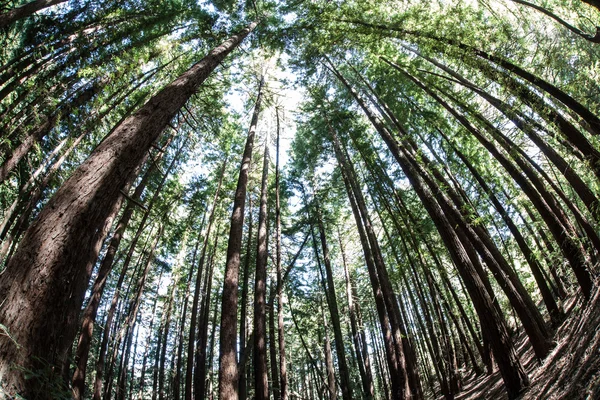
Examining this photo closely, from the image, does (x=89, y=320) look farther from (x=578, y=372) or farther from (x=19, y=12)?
(x=578, y=372)

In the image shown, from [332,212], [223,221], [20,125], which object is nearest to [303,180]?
[332,212]

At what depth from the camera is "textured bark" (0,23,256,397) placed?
1.75 metres

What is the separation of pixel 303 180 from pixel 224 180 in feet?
14.3

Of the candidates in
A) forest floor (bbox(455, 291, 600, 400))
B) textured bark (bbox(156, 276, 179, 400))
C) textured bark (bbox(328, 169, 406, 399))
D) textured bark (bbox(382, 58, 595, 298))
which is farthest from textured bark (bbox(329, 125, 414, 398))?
textured bark (bbox(156, 276, 179, 400))

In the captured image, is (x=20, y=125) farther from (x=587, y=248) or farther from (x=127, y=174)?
(x=587, y=248)

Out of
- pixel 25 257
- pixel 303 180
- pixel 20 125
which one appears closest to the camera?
pixel 25 257

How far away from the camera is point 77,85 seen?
869 cm

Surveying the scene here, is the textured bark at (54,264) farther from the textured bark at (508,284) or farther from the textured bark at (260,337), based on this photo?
the textured bark at (260,337)

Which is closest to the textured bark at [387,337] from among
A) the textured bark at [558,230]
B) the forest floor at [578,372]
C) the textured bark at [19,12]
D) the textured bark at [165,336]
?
the forest floor at [578,372]

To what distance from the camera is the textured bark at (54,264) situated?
1.75 meters

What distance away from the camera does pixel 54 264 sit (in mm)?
2078

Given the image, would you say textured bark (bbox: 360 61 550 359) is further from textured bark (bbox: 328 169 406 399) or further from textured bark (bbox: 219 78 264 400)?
textured bark (bbox: 219 78 264 400)

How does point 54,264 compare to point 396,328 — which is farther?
point 396,328

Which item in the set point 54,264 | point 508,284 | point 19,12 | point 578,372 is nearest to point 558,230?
point 508,284
